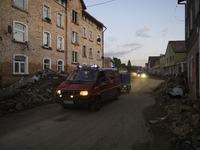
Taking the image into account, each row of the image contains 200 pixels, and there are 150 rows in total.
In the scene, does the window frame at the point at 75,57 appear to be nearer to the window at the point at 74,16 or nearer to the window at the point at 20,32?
the window at the point at 74,16

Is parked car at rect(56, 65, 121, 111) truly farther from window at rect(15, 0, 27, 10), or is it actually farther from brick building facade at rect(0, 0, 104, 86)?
window at rect(15, 0, 27, 10)

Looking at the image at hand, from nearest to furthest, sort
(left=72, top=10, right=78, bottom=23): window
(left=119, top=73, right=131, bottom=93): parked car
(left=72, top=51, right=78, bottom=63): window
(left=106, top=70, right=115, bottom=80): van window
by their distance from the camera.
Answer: (left=106, top=70, right=115, bottom=80): van window < (left=119, top=73, right=131, bottom=93): parked car < (left=72, top=10, right=78, bottom=23): window < (left=72, top=51, right=78, bottom=63): window

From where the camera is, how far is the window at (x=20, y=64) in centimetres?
1293

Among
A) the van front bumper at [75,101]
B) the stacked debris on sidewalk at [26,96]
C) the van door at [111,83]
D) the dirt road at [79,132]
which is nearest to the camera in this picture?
the dirt road at [79,132]

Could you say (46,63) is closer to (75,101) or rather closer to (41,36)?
(41,36)

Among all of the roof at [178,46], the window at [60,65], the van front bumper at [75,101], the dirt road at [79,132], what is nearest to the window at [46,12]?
the window at [60,65]

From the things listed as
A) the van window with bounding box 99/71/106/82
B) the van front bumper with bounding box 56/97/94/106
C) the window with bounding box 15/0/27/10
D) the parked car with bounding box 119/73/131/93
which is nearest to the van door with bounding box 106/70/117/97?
the van window with bounding box 99/71/106/82

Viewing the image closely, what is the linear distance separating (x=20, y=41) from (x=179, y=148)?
1412 centimetres

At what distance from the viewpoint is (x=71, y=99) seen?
6.32 meters

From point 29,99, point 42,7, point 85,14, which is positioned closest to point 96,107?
point 29,99

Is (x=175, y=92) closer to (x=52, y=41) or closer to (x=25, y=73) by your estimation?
(x=25, y=73)

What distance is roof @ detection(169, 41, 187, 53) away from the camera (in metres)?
30.9

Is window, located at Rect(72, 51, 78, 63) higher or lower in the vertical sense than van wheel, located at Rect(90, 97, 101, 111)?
higher

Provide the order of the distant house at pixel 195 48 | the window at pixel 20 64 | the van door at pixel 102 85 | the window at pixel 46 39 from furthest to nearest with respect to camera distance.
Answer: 1. the window at pixel 46 39
2. the window at pixel 20 64
3. the van door at pixel 102 85
4. the distant house at pixel 195 48
